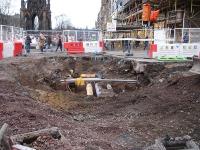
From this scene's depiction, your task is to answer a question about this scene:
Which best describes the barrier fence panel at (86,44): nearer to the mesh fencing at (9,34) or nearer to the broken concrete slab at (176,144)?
the mesh fencing at (9,34)

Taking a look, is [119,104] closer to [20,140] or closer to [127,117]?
[127,117]

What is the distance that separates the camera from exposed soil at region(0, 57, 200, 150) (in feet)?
33.1

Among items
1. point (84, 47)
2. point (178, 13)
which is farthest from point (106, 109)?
point (178, 13)

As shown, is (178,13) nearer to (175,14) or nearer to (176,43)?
(175,14)

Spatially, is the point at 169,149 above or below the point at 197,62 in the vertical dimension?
below

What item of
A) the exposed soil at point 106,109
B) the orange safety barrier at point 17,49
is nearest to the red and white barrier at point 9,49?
the orange safety barrier at point 17,49

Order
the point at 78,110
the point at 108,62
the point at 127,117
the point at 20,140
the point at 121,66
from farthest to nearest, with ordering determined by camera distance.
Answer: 1. the point at 108,62
2. the point at 121,66
3. the point at 78,110
4. the point at 127,117
5. the point at 20,140

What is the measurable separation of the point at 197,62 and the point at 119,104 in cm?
376

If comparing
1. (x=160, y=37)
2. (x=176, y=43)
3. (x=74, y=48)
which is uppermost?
(x=160, y=37)

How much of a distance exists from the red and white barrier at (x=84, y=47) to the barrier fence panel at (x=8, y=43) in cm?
404

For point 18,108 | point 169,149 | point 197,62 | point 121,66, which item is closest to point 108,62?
point 121,66

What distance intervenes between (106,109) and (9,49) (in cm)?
1520

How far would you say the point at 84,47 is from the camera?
114ft

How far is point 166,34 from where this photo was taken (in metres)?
29.0
